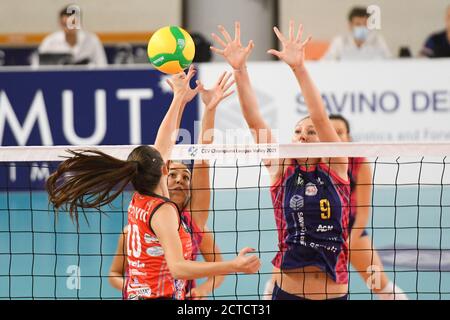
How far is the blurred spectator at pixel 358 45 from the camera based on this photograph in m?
12.6

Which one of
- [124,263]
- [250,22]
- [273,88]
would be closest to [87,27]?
[250,22]

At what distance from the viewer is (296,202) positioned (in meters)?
4.80

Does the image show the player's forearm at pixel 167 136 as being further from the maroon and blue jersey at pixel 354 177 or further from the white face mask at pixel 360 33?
the white face mask at pixel 360 33

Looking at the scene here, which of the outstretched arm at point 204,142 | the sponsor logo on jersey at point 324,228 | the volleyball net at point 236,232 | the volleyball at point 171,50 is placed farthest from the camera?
the volleyball at point 171,50

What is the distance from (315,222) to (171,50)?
63.2 inches

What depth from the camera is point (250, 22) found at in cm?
1463

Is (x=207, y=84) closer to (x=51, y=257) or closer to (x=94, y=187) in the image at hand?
(x=51, y=257)

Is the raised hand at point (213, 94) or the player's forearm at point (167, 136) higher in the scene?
the raised hand at point (213, 94)

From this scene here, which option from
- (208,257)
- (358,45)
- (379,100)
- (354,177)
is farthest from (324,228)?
(358,45)

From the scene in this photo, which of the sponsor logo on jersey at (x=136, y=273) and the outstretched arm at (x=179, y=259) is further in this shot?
the sponsor logo on jersey at (x=136, y=273)

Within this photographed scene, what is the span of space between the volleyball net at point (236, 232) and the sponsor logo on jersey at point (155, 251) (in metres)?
0.79

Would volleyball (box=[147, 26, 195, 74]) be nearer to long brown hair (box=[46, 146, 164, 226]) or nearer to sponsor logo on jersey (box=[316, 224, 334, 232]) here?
long brown hair (box=[46, 146, 164, 226])

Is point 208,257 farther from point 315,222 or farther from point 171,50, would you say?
point 171,50

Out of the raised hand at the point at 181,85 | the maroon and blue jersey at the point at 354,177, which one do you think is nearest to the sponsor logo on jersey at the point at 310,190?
the raised hand at the point at 181,85
